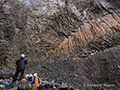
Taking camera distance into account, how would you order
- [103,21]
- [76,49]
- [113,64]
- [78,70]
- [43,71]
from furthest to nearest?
1. [103,21]
2. [76,49]
3. [43,71]
4. [78,70]
5. [113,64]

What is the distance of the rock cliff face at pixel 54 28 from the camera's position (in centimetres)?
1000

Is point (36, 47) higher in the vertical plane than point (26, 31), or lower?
lower

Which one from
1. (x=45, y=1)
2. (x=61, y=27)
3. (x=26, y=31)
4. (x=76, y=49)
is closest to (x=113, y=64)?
(x=76, y=49)

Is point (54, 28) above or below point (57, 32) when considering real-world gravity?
above

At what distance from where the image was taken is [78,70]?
7.71 metres

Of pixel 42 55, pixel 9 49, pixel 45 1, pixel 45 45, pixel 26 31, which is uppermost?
pixel 45 1

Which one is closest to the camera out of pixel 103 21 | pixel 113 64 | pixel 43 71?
pixel 113 64

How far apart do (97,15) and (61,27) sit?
5233 mm

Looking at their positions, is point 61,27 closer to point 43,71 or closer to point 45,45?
point 45,45

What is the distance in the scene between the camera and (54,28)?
12359 millimetres

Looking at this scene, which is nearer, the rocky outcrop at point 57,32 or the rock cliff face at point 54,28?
the rocky outcrop at point 57,32

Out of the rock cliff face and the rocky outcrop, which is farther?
the rock cliff face

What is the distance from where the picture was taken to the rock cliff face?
1000 centimetres

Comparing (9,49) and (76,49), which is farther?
(76,49)
